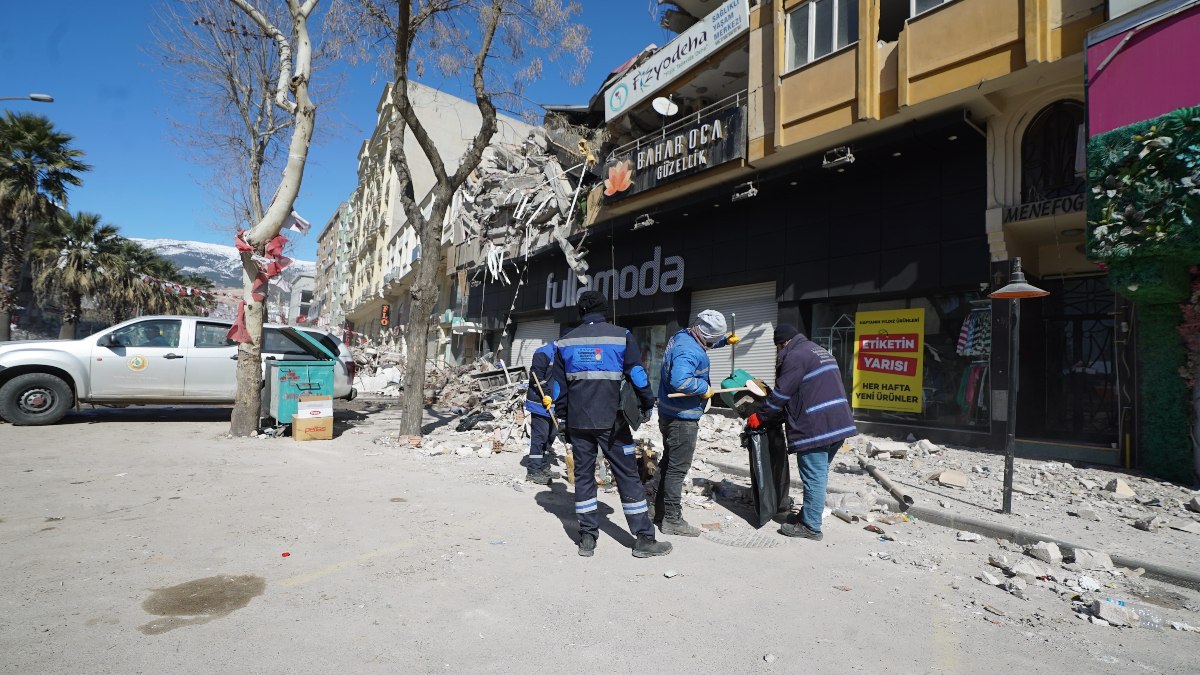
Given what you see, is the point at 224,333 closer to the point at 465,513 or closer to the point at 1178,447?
the point at 465,513

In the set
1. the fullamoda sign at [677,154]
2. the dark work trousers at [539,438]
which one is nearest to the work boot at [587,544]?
Result: the dark work trousers at [539,438]

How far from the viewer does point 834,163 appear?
34.9 ft

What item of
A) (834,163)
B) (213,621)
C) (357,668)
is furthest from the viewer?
(834,163)

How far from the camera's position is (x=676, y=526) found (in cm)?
499

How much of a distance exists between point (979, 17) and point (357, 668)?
10782 millimetres

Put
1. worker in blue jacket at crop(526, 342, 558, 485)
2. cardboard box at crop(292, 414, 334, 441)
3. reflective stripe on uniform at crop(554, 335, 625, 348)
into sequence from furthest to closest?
cardboard box at crop(292, 414, 334, 441), worker in blue jacket at crop(526, 342, 558, 485), reflective stripe on uniform at crop(554, 335, 625, 348)

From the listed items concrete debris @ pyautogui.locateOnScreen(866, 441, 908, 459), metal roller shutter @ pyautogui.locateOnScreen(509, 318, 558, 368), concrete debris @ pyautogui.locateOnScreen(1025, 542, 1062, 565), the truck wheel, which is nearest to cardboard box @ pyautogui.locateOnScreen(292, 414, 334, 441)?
the truck wheel

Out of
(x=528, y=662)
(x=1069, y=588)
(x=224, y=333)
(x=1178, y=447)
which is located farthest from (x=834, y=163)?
(x=224, y=333)

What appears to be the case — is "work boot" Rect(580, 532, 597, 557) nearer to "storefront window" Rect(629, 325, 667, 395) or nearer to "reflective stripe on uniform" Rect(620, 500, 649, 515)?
"reflective stripe on uniform" Rect(620, 500, 649, 515)

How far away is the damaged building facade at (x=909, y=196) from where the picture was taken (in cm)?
871

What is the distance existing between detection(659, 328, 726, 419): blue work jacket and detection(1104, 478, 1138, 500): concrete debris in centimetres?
495

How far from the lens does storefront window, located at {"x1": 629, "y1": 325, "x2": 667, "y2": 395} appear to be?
53.5 ft

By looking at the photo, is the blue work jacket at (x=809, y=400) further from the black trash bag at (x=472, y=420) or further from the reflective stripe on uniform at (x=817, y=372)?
the black trash bag at (x=472, y=420)

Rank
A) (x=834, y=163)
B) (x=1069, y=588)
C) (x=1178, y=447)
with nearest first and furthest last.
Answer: (x=1069, y=588), (x=1178, y=447), (x=834, y=163)
